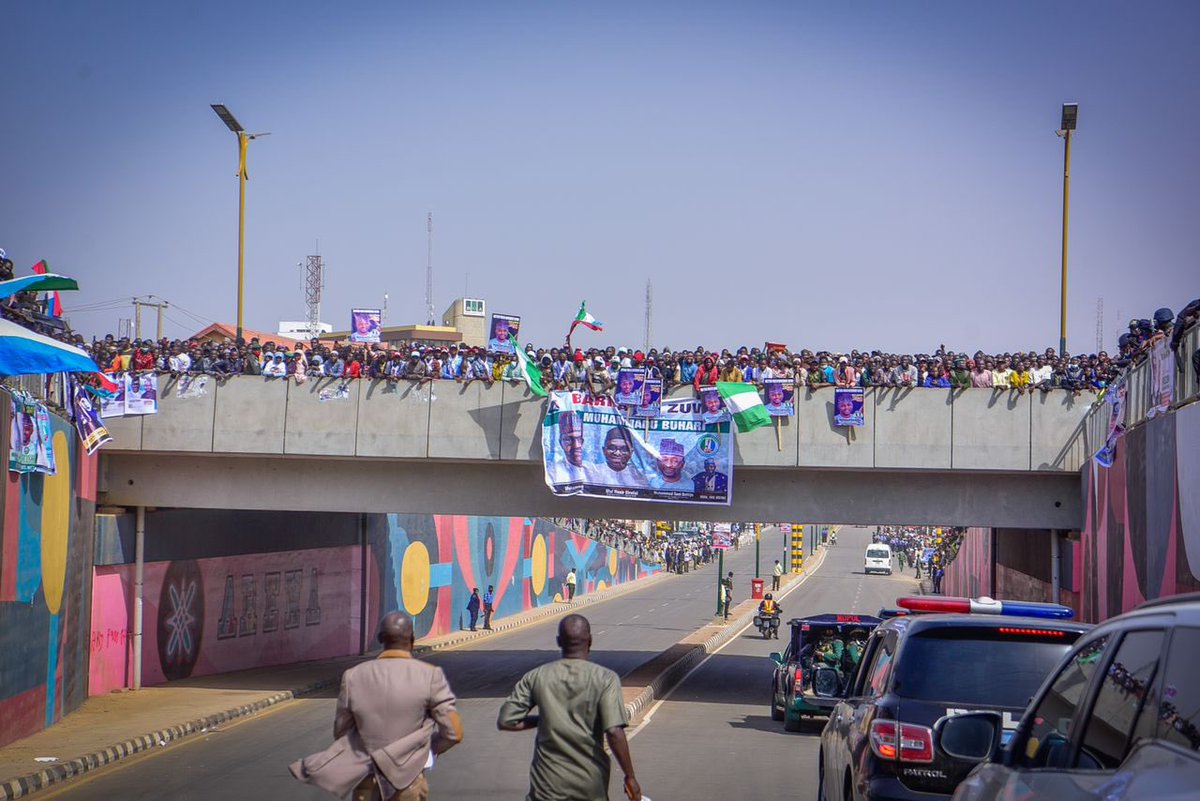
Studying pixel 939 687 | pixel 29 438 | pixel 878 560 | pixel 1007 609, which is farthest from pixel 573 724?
pixel 878 560

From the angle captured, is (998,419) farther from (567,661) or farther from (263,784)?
(567,661)

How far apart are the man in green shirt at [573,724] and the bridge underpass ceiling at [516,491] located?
73.4ft

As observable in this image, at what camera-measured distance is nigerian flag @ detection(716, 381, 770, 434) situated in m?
28.5

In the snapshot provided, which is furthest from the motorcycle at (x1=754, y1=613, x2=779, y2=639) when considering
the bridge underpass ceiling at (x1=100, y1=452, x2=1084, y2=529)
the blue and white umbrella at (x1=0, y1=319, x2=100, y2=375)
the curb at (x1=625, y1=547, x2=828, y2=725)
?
the blue and white umbrella at (x1=0, y1=319, x2=100, y2=375)

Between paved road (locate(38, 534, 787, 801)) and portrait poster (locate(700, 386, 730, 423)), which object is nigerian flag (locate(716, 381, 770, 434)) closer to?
portrait poster (locate(700, 386, 730, 423))

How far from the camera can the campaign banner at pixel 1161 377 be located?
18500 millimetres

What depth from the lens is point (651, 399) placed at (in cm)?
2900

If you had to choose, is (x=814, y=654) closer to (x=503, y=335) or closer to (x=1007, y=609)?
(x=503, y=335)

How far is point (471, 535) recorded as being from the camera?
5419 cm

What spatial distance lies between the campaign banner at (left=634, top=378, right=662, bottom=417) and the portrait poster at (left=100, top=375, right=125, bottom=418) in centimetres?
1096

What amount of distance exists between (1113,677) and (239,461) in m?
27.8

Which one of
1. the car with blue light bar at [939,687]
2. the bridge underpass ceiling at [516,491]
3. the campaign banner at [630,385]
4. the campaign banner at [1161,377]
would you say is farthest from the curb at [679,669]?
the campaign banner at [1161,377]

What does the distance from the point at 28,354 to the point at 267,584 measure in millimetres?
18287

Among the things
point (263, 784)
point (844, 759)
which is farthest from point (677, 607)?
point (844, 759)
